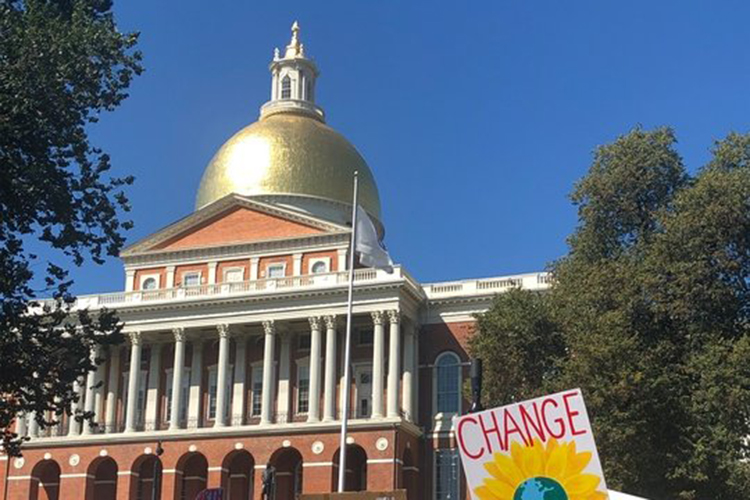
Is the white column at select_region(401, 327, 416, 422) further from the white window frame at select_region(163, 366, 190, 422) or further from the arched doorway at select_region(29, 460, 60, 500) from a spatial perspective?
the arched doorway at select_region(29, 460, 60, 500)

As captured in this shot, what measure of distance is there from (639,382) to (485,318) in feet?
27.4

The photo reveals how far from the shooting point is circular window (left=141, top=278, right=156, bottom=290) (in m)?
64.6

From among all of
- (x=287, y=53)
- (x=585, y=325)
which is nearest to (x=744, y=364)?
(x=585, y=325)

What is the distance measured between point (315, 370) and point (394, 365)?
409cm

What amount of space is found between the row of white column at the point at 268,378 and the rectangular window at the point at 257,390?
588mm

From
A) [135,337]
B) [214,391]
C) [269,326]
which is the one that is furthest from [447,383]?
[135,337]

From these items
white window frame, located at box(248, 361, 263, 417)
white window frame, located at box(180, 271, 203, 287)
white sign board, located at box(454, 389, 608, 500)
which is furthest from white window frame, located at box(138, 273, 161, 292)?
white sign board, located at box(454, 389, 608, 500)

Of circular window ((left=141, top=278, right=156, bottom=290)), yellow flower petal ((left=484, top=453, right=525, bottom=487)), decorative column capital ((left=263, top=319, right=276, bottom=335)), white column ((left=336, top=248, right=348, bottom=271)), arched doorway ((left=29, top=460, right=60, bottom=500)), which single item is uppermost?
white column ((left=336, top=248, right=348, bottom=271))

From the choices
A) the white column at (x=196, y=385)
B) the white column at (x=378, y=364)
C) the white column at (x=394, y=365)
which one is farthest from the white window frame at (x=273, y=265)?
the white column at (x=394, y=365)

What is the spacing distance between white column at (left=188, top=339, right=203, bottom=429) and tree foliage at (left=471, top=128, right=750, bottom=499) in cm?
2274

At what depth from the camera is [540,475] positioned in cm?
923

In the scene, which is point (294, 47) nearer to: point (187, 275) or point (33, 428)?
point (187, 275)

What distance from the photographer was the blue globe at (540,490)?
9133mm

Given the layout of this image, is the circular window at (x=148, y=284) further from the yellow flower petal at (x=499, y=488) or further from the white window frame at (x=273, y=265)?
the yellow flower petal at (x=499, y=488)
